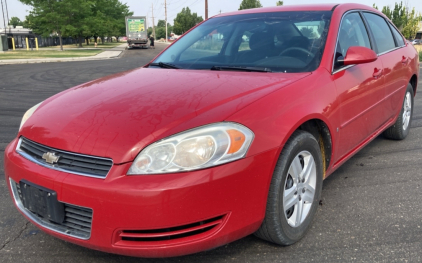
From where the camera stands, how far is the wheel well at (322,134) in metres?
2.52

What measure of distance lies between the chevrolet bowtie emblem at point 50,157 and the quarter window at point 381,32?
3.14 meters

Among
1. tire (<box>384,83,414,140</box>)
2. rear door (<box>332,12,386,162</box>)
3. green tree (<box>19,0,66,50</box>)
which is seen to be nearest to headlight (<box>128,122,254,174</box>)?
rear door (<box>332,12,386,162</box>)

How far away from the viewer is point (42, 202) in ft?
6.62

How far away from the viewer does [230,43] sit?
3.34 metres

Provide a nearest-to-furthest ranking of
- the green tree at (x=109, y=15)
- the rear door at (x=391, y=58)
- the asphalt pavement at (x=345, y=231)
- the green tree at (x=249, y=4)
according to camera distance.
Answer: the asphalt pavement at (x=345, y=231) < the rear door at (x=391, y=58) < the green tree at (x=109, y=15) < the green tree at (x=249, y=4)

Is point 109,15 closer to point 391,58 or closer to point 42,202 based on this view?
point 391,58

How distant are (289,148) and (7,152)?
1.80 meters

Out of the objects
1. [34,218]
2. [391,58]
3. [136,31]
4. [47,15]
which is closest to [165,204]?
[34,218]

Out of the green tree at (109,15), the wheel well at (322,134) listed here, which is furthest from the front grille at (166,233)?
the green tree at (109,15)

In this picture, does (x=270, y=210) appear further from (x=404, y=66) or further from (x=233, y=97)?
(x=404, y=66)

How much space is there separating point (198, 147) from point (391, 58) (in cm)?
→ 284

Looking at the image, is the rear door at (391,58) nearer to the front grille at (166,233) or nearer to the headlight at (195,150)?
the headlight at (195,150)

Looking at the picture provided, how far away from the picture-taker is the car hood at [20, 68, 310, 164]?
1.94m

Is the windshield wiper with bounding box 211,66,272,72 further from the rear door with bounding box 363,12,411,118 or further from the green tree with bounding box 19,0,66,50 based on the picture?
the green tree with bounding box 19,0,66,50
